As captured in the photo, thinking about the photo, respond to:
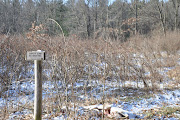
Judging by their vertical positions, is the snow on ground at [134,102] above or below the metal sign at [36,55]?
below

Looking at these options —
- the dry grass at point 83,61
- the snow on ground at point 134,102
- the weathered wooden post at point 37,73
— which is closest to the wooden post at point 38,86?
the weathered wooden post at point 37,73

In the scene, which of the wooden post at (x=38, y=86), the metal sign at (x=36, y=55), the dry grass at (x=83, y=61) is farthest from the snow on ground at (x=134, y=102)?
the metal sign at (x=36, y=55)

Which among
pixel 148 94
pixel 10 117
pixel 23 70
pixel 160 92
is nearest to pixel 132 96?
pixel 148 94

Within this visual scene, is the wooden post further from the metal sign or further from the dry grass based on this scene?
the dry grass

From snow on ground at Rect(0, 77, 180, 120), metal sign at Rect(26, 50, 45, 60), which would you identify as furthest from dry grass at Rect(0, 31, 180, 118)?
metal sign at Rect(26, 50, 45, 60)

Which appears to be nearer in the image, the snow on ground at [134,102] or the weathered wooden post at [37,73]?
the weathered wooden post at [37,73]

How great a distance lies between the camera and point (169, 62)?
8.97 meters

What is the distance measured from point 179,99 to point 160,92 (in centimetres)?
62

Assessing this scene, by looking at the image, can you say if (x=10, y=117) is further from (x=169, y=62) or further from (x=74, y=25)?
(x=74, y=25)

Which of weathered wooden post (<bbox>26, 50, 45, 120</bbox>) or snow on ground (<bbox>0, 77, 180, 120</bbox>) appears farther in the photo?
snow on ground (<bbox>0, 77, 180, 120</bbox>)

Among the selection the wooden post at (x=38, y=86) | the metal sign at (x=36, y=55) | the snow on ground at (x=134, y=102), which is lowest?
the snow on ground at (x=134, y=102)

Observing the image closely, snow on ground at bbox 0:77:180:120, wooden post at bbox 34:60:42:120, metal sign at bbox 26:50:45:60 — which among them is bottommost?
snow on ground at bbox 0:77:180:120

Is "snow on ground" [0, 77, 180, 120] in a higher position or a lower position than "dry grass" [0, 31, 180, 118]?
lower

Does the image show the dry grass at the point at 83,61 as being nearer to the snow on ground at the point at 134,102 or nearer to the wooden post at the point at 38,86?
the snow on ground at the point at 134,102
